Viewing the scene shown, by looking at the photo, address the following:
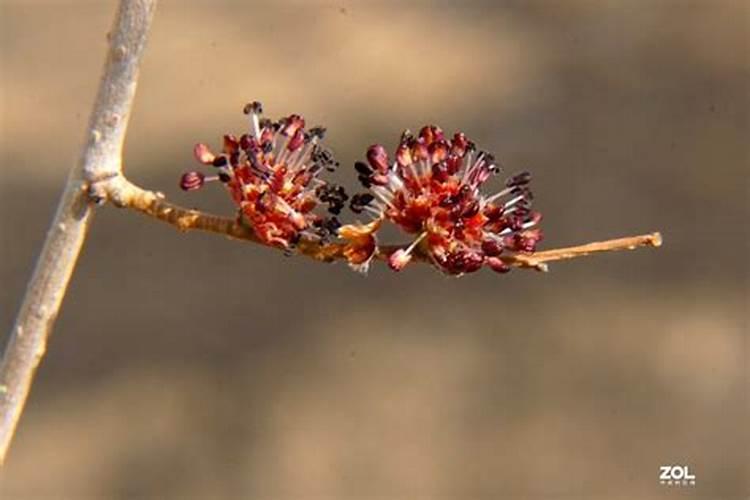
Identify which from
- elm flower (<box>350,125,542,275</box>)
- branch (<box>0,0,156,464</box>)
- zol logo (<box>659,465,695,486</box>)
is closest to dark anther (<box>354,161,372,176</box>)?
elm flower (<box>350,125,542,275</box>)

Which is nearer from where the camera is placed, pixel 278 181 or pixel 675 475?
pixel 278 181

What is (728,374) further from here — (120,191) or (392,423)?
(120,191)

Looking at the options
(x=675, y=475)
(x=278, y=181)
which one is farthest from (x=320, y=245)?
(x=675, y=475)

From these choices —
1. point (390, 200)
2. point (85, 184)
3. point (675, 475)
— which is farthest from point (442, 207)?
point (675, 475)

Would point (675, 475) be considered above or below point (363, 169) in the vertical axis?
above

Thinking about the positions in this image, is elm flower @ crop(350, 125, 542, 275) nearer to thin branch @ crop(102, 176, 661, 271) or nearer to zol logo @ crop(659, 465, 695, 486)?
thin branch @ crop(102, 176, 661, 271)

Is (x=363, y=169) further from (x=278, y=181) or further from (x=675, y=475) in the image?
(x=675, y=475)
